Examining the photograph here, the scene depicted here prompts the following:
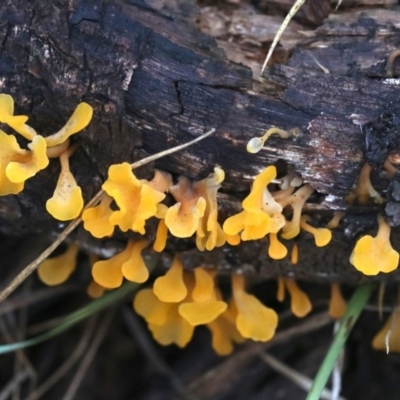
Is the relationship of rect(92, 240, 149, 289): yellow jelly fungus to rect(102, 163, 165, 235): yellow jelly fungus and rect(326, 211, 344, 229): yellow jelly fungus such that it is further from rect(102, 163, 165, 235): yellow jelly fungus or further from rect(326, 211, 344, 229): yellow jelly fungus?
rect(326, 211, 344, 229): yellow jelly fungus

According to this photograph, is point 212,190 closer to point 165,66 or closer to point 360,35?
point 165,66

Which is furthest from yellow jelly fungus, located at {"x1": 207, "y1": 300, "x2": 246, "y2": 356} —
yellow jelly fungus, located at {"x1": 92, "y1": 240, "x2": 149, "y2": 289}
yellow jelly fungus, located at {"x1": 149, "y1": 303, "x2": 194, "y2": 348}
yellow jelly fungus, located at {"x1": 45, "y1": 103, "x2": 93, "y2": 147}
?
yellow jelly fungus, located at {"x1": 45, "y1": 103, "x2": 93, "y2": 147}

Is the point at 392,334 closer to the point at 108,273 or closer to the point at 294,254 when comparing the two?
the point at 294,254

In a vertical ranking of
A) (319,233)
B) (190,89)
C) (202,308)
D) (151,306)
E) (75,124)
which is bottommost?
(151,306)

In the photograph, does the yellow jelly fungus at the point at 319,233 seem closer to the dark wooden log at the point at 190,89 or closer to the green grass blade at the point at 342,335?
the dark wooden log at the point at 190,89

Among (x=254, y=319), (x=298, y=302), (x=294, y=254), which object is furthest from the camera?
(x=298, y=302)

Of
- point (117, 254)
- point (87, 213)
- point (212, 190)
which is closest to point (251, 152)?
point (212, 190)

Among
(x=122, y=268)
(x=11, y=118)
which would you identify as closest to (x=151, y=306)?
(x=122, y=268)

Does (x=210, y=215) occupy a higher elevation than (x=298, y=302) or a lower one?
higher
